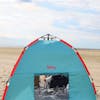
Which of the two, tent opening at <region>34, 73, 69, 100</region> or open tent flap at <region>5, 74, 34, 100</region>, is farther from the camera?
tent opening at <region>34, 73, 69, 100</region>

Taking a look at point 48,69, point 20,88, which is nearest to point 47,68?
point 48,69

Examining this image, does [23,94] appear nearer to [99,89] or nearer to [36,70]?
[36,70]

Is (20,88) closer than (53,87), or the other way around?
(20,88)

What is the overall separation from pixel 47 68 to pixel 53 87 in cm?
83

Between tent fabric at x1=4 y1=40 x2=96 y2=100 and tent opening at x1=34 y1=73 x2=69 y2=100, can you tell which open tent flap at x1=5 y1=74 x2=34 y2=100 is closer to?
tent fabric at x1=4 y1=40 x2=96 y2=100

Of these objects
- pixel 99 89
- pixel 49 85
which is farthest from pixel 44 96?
pixel 99 89

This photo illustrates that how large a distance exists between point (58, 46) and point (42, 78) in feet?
5.85

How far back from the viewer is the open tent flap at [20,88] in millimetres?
8789

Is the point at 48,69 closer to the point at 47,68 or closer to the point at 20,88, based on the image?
the point at 47,68

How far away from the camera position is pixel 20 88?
29.0 feet

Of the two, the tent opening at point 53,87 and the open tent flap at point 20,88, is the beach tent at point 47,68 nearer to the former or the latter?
the open tent flap at point 20,88

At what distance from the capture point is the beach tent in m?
8.81

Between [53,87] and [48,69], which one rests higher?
[48,69]

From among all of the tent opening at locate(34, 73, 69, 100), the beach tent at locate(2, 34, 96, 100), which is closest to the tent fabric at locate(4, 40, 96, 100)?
the beach tent at locate(2, 34, 96, 100)
